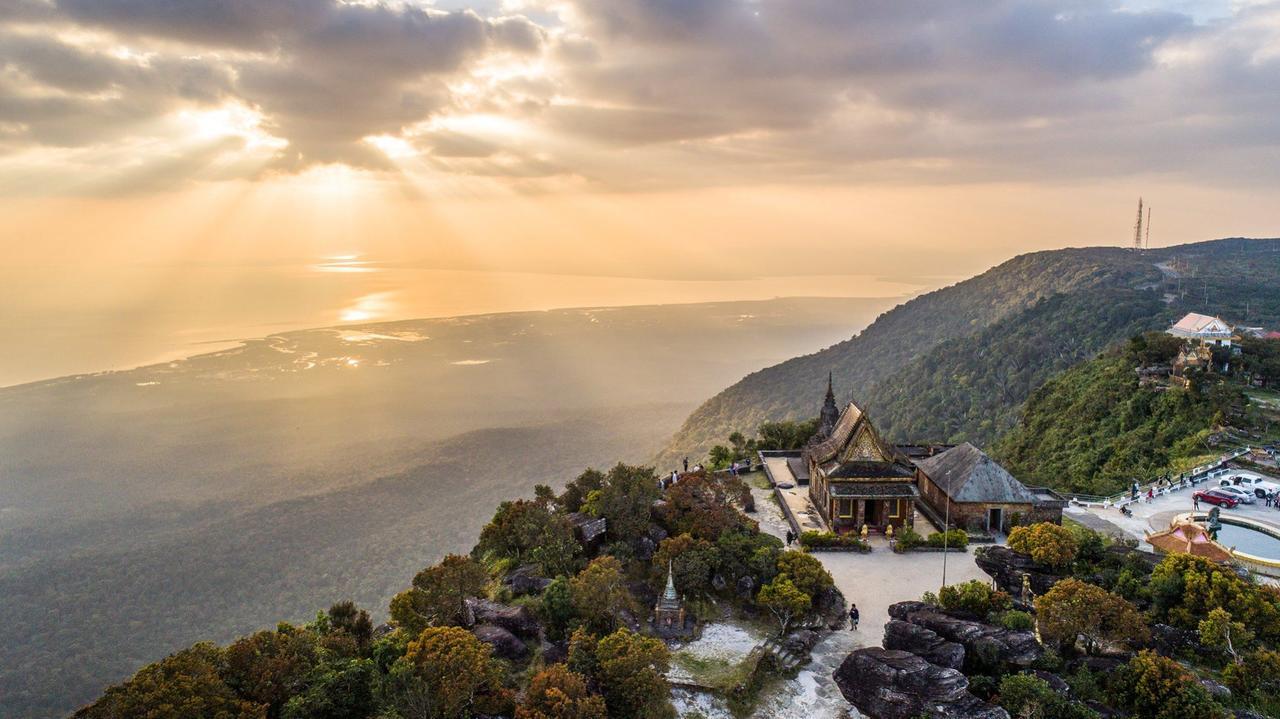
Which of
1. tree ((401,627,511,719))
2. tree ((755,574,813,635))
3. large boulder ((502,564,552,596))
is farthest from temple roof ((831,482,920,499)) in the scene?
tree ((401,627,511,719))

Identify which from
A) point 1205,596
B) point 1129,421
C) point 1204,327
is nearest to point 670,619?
point 1205,596

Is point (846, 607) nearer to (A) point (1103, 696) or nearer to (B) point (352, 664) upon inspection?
(A) point (1103, 696)

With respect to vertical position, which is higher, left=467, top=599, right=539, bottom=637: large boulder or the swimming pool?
the swimming pool

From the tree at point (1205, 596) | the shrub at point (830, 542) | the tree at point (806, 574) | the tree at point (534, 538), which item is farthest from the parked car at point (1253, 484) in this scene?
the tree at point (534, 538)

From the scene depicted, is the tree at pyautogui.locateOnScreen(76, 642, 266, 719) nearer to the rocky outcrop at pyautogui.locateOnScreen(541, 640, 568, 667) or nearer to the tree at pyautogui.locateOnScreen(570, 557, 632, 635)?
the rocky outcrop at pyautogui.locateOnScreen(541, 640, 568, 667)

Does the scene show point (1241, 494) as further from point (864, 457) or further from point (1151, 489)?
point (864, 457)

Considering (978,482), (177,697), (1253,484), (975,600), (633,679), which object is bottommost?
(633,679)
